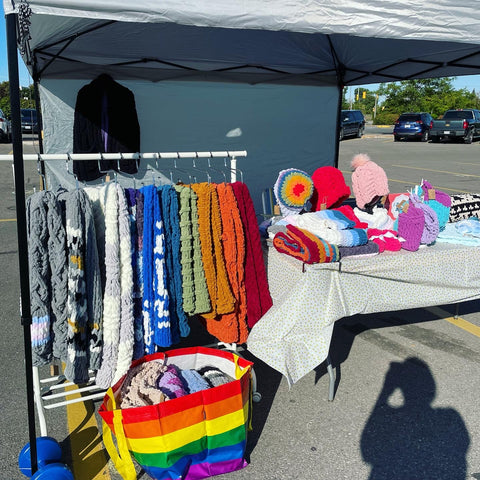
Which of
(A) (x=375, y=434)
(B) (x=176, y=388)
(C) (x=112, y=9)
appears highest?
(C) (x=112, y=9)

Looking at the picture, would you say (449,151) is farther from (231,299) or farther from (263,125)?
(231,299)

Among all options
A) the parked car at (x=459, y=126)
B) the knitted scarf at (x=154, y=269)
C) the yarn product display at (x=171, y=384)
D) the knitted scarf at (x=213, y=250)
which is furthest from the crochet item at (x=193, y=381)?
Answer: the parked car at (x=459, y=126)

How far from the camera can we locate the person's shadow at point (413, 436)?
94.4 inches

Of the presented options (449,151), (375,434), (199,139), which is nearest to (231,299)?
(375,434)

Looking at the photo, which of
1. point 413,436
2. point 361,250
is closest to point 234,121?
point 361,250

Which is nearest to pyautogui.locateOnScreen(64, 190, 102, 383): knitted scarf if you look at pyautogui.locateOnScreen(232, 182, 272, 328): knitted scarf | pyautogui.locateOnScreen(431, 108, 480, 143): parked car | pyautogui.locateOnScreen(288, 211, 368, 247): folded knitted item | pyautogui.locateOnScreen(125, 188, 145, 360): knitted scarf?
pyautogui.locateOnScreen(125, 188, 145, 360): knitted scarf

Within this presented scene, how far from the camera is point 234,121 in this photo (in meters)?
5.87

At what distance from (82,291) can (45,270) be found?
0.64 feet

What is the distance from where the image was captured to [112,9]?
6.93 feet

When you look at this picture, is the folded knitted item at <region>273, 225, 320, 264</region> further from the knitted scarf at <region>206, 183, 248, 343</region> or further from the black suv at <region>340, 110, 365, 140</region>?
the black suv at <region>340, 110, 365, 140</region>

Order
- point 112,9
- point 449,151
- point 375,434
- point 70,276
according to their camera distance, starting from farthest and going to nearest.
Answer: point 449,151 → point 375,434 → point 70,276 → point 112,9

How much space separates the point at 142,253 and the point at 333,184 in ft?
5.44

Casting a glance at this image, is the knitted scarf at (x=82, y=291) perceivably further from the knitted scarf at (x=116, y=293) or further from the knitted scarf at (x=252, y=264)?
the knitted scarf at (x=252, y=264)

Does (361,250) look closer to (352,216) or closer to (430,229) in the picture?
(352,216)
